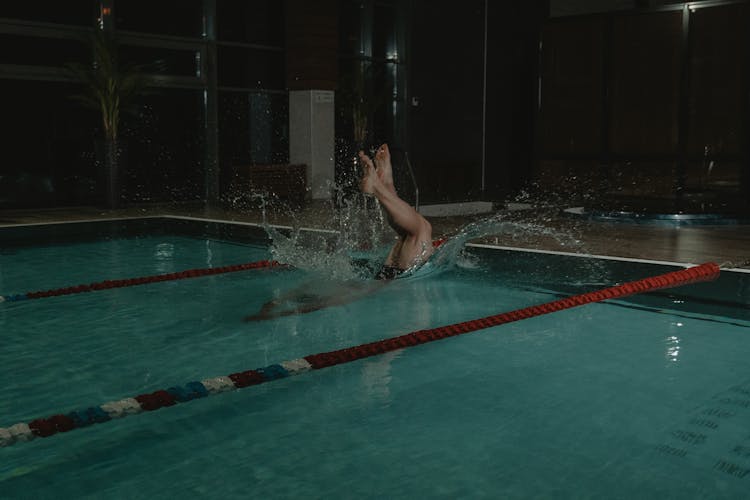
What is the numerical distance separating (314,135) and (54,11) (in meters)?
3.79

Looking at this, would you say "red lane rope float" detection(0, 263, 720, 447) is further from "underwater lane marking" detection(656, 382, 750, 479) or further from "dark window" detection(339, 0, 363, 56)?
"dark window" detection(339, 0, 363, 56)

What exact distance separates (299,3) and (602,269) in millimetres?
7453

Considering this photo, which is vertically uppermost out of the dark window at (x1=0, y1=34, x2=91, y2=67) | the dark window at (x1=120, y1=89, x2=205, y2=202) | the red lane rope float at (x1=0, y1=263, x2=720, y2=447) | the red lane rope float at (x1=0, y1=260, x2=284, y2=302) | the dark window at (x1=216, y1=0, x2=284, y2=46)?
the dark window at (x1=216, y1=0, x2=284, y2=46)

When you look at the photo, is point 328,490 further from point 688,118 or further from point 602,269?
point 688,118

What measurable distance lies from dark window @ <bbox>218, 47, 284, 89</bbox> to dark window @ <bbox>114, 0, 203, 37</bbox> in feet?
1.86

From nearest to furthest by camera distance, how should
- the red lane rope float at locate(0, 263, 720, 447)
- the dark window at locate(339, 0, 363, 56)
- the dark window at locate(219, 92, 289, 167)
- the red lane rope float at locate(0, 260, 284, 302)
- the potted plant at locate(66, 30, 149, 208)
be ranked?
the red lane rope float at locate(0, 263, 720, 447) → the red lane rope float at locate(0, 260, 284, 302) → the potted plant at locate(66, 30, 149, 208) → the dark window at locate(219, 92, 289, 167) → the dark window at locate(339, 0, 363, 56)

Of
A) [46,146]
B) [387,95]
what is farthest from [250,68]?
[46,146]

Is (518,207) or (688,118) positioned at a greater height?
(688,118)

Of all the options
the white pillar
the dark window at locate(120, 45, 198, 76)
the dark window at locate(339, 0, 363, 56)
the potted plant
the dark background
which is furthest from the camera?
the dark window at locate(339, 0, 363, 56)

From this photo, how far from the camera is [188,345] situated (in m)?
3.74

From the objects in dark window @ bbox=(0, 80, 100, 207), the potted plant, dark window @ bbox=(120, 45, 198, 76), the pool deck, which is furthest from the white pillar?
dark window @ bbox=(0, 80, 100, 207)

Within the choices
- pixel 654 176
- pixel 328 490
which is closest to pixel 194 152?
pixel 654 176

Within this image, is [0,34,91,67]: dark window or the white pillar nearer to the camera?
[0,34,91,67]: dark window

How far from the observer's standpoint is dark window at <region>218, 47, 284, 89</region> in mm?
11359
